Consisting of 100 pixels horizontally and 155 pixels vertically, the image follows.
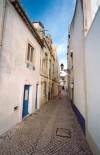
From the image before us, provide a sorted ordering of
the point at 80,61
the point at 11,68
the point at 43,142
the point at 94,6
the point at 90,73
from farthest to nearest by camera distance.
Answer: the point at 80,61, the point at 11,68, the point at 94,6, the point at 43,142, the point at 90,73

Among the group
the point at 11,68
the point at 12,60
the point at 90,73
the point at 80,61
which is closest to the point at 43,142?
the point at 90,73

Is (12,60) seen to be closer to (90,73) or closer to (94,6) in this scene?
(90,73)

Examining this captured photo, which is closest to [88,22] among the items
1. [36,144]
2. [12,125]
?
[36,144]

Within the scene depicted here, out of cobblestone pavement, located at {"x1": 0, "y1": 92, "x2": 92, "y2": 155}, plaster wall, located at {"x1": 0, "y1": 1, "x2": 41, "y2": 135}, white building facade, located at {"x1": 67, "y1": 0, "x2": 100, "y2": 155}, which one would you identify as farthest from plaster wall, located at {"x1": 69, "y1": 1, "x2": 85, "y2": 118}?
plaster wall, located at {"x1": 0, "y1": 1, "x2": 41, "y2": 135}

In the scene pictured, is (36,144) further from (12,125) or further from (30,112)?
(30,112)

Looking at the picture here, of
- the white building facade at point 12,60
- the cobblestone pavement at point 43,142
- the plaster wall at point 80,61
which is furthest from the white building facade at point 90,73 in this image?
the white building facade at point 12,60

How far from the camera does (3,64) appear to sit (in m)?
3.77

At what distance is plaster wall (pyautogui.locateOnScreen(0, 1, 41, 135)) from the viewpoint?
149 inches

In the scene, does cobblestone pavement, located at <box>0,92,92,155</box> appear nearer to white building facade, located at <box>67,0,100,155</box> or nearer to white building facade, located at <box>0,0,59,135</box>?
white building facade, located at <box>67,0,100,155</box>

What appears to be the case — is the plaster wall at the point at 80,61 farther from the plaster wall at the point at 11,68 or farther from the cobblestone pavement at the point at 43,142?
the plaster wall at the point at 11,68

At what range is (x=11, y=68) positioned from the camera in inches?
172

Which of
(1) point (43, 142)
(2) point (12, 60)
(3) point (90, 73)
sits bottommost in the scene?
(1) point (43, 142)

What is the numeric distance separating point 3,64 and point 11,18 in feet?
8.39

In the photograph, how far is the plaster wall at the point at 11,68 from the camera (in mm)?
3777
